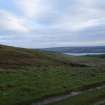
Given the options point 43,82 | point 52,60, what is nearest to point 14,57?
point 52,60

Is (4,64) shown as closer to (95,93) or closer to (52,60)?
(52,60)

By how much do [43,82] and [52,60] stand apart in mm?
44317

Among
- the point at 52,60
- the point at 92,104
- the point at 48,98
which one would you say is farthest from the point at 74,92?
the point at 52,60

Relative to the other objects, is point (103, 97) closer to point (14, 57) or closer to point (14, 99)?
point (14, 99)

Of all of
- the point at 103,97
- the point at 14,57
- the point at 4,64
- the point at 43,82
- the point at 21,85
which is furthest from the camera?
the point at 14,57

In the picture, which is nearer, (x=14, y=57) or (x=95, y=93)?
(x=95, y=93)

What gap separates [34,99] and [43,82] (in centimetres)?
1102

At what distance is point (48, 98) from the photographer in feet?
102

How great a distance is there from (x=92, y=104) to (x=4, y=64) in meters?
41.8

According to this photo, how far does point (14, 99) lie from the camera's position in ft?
94.2

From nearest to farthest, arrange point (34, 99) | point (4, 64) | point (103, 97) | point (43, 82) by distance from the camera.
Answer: point (34, 99), point (103, 97), point (43, 82), point (4, 64)

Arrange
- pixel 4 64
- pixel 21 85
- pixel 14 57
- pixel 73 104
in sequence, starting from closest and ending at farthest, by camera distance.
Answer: pixel 73 104, pixel 21 85, pixel 4 64, pixel 14 57

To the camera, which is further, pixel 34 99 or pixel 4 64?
pixel 4 64

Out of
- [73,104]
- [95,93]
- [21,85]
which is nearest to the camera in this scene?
[73,104]
